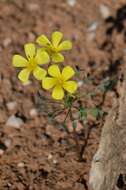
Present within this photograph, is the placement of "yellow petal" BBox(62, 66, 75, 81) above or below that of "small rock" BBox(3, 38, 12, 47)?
below

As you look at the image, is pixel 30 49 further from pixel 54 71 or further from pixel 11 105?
pixel 11 105

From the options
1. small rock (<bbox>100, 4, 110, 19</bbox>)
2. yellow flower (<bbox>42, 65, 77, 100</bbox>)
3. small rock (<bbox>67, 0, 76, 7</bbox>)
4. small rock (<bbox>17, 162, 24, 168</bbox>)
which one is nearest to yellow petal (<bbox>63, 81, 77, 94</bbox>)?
yellow flower (<bbox>42, 65, 77, 100</bbox>)

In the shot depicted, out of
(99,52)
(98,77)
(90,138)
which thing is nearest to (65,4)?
(99,52)

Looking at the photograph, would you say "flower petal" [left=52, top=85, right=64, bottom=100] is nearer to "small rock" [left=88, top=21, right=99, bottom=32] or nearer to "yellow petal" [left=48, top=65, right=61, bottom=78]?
"yellow petal" [left=48, top=65, right=61, bottom=78]

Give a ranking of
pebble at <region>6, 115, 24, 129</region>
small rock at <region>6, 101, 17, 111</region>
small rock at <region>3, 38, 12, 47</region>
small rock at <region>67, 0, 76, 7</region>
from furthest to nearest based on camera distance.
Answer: small rock at <region>67, 0, 76, 7</region> → small rock at <region>3, 38, 12, 47</region> → small rock at <region>6, 101, 17, 111</region> → pebble at <region>6, 115, 24, 129</region>

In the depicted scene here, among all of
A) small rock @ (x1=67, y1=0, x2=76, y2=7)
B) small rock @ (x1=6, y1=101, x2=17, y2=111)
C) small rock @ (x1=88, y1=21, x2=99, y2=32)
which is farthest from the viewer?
small rock @ (x1=67, y1=0, x2=76, y2=7)

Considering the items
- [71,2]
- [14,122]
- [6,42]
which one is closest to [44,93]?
[14,122]

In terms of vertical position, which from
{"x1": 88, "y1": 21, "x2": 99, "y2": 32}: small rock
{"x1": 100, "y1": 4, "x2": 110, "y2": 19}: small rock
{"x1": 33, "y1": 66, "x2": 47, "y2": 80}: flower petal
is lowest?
{"x1": 33, "y1": 66, "x2": 47, "y2": 80}: flower petal
